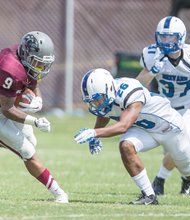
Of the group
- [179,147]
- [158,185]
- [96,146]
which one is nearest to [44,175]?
[96,146]

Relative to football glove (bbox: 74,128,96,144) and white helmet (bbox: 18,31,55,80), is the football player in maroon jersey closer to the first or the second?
white helmet (bbox: 18,31,55,80)

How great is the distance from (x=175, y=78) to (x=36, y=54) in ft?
6.71

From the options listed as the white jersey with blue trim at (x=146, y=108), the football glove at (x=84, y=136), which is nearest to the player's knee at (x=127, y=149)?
the white jersey with blue trim at (x=146, y=108)

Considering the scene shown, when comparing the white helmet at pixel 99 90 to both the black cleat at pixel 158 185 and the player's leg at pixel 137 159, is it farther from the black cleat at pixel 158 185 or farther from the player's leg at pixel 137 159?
the black cleat at pixel 158 185

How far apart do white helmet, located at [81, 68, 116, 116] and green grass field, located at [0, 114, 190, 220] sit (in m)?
0.88

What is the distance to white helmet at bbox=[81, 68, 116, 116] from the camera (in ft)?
25.2

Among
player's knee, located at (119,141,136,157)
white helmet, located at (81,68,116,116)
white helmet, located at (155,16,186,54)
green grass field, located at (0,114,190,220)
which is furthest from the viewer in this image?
white helmet, located at (155,16,186,54)

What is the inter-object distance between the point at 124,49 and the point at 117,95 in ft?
41.5

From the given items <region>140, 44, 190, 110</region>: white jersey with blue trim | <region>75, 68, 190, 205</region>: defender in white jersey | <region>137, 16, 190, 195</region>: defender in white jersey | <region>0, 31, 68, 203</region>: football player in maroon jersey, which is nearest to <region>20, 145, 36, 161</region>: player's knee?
<region>0, 31, 68, 203</region>: football player in maroon jersey

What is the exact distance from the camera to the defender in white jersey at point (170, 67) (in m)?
9.12

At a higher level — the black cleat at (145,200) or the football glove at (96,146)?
the football glove at (96,146)

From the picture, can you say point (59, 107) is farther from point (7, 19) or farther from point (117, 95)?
point (117, 95)

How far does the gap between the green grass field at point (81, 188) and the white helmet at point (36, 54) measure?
1.18 metres

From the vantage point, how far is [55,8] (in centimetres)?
1962
